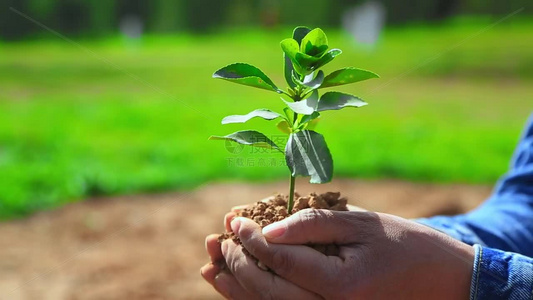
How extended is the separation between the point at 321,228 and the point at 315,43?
0.85 feet

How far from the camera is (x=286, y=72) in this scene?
92 centimetres

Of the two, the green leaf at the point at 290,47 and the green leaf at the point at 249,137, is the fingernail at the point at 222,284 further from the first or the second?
the green leaf at the point at 290,47

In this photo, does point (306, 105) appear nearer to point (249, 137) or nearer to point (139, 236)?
point (249, 137)

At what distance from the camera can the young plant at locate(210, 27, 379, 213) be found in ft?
2.73

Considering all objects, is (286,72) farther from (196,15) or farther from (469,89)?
(196,15)

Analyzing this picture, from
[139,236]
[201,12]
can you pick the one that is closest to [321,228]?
[139,236]

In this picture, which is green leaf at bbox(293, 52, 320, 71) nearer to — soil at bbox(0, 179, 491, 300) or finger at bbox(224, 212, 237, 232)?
finger at bbox(224, 212, 237, 232)

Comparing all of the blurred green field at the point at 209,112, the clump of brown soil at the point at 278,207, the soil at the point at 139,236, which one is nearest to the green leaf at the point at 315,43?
the clump of brown soil at the point at 278,207

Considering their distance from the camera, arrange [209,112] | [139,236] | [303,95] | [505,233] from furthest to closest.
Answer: [209,112] < [139,236] < [505,233] < [303,95]

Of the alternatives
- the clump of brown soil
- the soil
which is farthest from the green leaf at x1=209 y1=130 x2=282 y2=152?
the soil

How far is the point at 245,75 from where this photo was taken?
2.91 feet

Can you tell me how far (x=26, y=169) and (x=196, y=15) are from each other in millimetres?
5559

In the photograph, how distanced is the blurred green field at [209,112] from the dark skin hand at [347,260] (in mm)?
570

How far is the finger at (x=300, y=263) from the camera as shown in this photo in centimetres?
80
